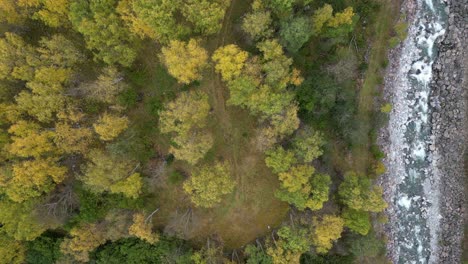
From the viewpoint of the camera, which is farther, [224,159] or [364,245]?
[224,159]

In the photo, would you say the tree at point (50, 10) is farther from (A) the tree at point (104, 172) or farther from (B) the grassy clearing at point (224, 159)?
(A) the tree at point (104, 172)

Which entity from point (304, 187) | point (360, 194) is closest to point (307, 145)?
point (304, 187)

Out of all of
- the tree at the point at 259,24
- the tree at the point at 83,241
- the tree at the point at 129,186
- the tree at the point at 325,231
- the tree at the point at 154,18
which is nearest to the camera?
the tree at the point at 154,18

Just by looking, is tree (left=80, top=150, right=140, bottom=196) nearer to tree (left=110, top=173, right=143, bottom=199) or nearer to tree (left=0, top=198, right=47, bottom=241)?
tree (left=110, top=173, right=143, bottom=199)

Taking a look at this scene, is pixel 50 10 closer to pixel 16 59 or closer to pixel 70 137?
pixel 16 59

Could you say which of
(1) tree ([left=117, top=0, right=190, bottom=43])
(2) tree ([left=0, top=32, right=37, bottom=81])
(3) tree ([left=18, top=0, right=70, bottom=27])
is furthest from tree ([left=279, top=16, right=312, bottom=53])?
(2) tree ([left=0, top=32, right=37, bottom=81])

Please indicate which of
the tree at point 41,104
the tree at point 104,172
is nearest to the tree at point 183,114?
the tree at point 104,172
